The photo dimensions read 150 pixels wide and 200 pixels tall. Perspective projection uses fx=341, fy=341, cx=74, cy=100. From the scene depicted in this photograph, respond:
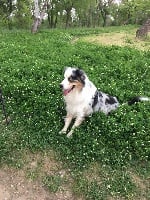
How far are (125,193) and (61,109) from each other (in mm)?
3522

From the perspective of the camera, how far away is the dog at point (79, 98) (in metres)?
9.05

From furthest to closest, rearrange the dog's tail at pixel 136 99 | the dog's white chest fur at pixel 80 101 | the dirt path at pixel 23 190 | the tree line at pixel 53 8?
the tree line at pixel 53 8 → the dog's tail at pixel 136 99 → the dog's white chest fur at pixel 80 101 → the dirt path at pixel 23 190

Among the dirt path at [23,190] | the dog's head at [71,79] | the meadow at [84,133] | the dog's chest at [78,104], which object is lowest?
the dirt path at [23,190]

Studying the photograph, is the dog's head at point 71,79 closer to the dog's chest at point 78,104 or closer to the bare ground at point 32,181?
the dog's chest at point 78,104

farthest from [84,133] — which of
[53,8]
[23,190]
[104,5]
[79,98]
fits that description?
[104,5]

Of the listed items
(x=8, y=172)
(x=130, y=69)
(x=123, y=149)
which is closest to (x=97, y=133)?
(x=123, y=149)

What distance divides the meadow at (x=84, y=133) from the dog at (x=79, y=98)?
282 mm

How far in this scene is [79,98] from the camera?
955 centimetres

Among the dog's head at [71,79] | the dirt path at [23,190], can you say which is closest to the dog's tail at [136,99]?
the dog's head at [71,79]

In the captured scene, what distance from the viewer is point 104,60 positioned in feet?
49.4

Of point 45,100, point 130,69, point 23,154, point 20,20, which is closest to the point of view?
point 23,154

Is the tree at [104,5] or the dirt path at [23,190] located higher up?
the tree at [104,5]

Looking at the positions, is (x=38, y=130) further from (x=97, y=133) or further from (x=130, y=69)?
(x=130, y=69)

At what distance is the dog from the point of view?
9.05 m
